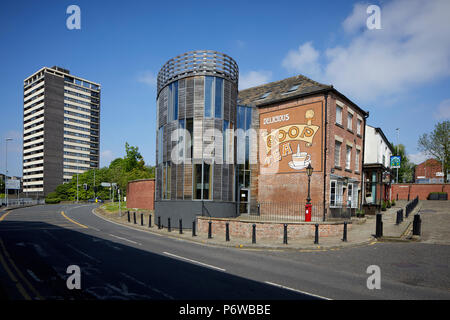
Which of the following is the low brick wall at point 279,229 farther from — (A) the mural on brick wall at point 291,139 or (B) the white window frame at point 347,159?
(B) the white window frame at point 347,159

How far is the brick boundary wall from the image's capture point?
40.1 metres

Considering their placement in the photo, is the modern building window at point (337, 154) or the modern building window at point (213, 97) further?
the modern building window at point (337, 154)

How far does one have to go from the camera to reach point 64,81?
364ft

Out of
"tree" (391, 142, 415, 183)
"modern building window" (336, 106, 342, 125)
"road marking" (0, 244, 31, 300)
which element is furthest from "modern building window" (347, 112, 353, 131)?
"tree" (391, 142, 415, 183)

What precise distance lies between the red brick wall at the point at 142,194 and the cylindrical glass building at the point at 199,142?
928 cm

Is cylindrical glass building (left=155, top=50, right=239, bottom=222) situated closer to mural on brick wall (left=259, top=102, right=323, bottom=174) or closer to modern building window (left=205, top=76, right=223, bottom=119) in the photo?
modern building window (left=205, top=76, right=223, bottom=119)

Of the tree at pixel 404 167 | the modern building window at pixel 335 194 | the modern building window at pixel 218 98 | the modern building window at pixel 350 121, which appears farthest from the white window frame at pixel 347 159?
the tree at pixel 404 167

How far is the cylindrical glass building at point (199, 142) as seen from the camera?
19.8m

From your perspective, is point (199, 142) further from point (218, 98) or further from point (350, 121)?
point (350, 121)

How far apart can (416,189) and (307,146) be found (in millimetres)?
30867

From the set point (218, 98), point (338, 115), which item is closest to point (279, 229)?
point (218, 98)

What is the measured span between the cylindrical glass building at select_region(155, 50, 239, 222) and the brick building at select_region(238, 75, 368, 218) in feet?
12.9

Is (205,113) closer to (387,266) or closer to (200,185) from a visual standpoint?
(200,185)
